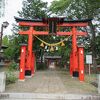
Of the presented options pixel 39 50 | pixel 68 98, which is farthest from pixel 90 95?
pixel 39 50

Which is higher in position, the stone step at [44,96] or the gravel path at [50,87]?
the gravel path at [50,87]

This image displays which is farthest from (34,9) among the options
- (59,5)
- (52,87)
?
(52,87)

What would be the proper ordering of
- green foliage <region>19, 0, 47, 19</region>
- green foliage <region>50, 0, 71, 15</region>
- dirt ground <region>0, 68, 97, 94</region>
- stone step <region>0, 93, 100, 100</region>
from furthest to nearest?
green foliage <region>19, 0, 47, 19</region> → green foliage <region>50, 0, 71, 15</region> → dirt ground <region>0, 68, 97, 94</region> → stone step <region>0, 93, 100, 100</region>

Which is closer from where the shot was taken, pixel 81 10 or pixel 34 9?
pixel 81 10

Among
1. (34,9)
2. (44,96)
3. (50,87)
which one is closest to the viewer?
(44,96)

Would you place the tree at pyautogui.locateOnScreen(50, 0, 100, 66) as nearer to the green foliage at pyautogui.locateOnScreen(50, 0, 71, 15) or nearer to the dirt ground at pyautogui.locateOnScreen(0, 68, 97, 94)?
the green foliage at pyautogui.locateOnScreen(50, 0, 71, 15)

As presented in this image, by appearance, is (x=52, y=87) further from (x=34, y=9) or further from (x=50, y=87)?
(x=34, y=9)

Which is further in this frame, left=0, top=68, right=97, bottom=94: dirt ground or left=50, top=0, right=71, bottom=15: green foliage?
left=50, top=0, right=71, bottom=15: green foliage

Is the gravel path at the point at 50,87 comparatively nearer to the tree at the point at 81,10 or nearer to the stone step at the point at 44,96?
the stone step at the point at 44,96

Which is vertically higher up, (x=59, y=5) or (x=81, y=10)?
(x=59, y=5)

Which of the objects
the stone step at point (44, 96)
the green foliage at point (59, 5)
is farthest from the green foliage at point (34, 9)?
the stone step at point (44, 96)

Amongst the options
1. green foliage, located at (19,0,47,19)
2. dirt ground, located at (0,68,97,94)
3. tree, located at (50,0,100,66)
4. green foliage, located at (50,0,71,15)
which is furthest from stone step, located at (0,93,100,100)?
green foliage, located at (19,0,47,19)

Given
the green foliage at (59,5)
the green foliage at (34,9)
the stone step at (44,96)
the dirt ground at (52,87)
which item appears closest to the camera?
the stone step at (44,96)

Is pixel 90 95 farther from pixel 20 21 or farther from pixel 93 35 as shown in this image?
pixel 93 35
